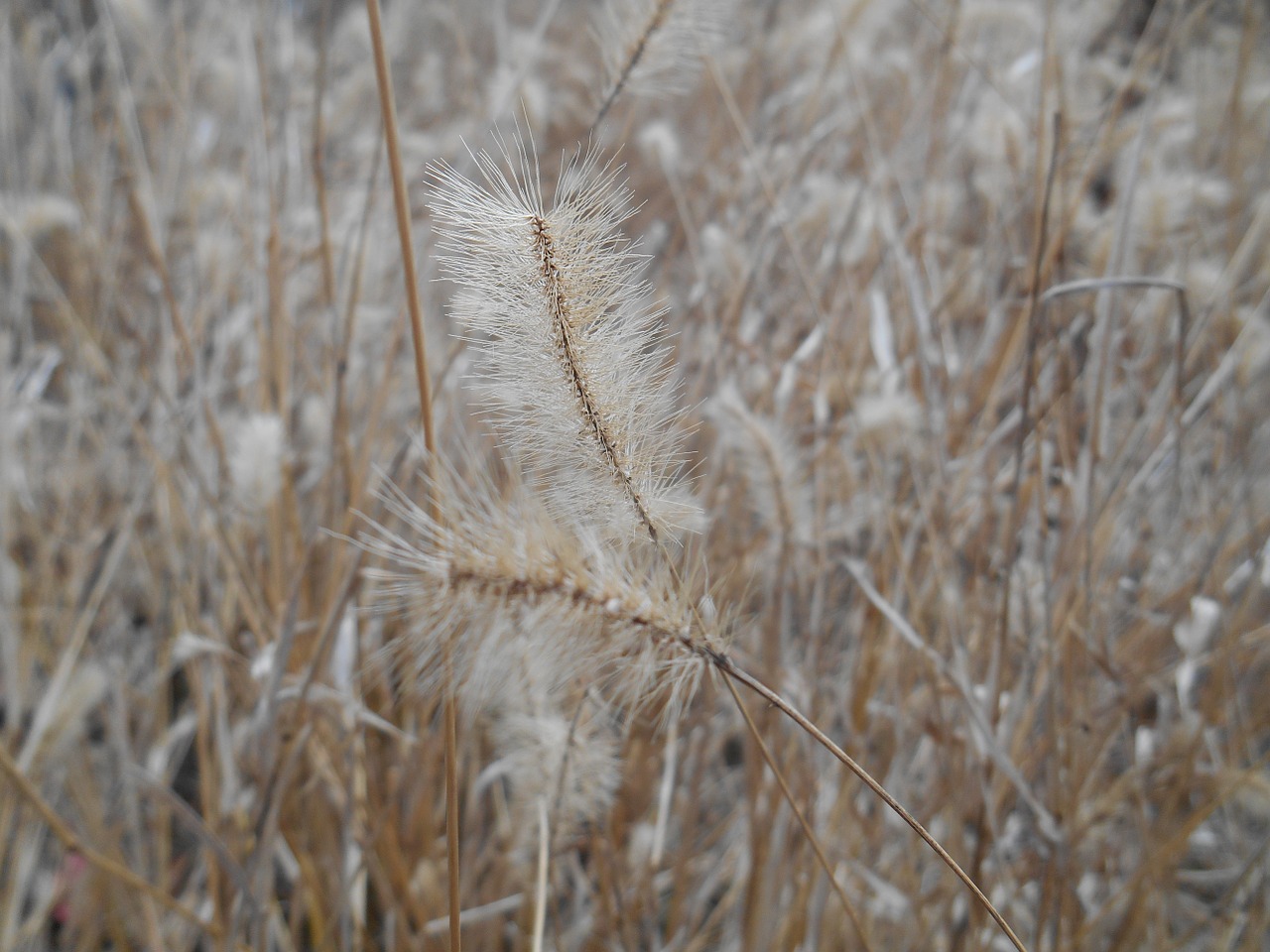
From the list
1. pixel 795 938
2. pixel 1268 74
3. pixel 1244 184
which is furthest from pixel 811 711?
pixel 1268 74

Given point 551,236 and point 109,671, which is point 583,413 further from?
point 109,671

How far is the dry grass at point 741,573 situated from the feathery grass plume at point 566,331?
1.6 inches

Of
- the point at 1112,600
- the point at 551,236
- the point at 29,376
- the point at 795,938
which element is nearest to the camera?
the point at 551,236

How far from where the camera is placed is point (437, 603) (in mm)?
351

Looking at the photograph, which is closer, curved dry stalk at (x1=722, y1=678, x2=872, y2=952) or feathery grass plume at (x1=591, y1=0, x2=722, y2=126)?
curved dry stalk at (x1=722, y1=678, x2=872, y2=952)

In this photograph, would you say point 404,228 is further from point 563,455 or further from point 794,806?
point 794,806

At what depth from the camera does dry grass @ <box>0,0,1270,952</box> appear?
63cm

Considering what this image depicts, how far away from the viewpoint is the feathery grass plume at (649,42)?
22.2 inches

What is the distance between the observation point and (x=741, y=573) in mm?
856

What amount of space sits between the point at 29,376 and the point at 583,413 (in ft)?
4.03

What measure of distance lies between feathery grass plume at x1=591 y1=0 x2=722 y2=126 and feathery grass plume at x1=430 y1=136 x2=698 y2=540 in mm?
191

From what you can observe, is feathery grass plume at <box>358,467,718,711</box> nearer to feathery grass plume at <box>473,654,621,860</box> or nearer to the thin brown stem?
the thin brown stem

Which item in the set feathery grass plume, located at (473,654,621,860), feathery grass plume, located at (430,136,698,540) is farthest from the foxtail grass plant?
feathery grass plume, located at (473,654,621,860)

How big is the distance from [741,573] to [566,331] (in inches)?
21.5
